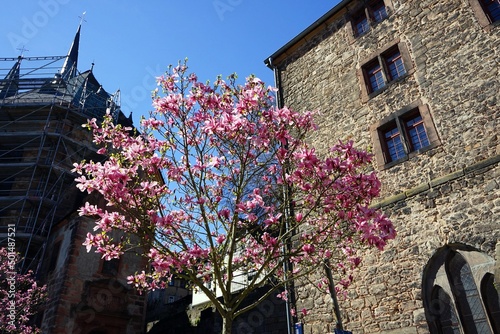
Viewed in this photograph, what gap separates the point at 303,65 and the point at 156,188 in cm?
951

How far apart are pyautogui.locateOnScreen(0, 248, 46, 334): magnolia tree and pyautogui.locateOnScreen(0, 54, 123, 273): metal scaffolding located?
40.7 inches

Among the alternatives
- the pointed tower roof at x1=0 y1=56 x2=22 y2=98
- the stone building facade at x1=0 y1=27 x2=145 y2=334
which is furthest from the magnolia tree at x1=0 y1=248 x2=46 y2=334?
the pointed tower roof at x1=0 y1=56 x2=22 y2=98

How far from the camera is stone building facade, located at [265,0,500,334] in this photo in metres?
7.39

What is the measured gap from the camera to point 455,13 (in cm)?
965

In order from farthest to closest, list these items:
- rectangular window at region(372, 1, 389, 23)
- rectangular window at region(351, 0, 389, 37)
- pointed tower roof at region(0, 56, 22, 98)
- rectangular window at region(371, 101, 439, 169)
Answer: pointed tower roof at region(0, 56, 22, 98)
rectangular window at region(351, 0, 389, 37)
rectangular window at region(372, 1, 389, 23)
rectangular window at region(371, 101, 439, 169)

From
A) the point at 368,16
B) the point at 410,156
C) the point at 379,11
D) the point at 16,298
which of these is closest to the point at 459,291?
the point at 410,156

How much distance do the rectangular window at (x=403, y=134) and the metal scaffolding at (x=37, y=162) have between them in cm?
1399

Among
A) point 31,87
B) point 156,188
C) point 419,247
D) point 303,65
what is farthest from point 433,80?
point 31,87

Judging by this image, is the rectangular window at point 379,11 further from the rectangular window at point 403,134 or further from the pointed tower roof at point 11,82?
the pointed tower roof at point 11,82

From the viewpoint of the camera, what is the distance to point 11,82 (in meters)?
24.2

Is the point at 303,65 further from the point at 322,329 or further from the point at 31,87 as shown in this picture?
the point at 31,87

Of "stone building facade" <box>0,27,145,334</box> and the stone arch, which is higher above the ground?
"stone building facade" <box>0,27,145,334</box>

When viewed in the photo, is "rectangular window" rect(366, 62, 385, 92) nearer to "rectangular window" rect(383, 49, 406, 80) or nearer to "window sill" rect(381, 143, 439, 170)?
"rectangular window" rect(383, 49, 406, 80)

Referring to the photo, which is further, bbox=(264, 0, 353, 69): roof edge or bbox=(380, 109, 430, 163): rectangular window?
bbox=(264, 0, 353, 69): roof edge
